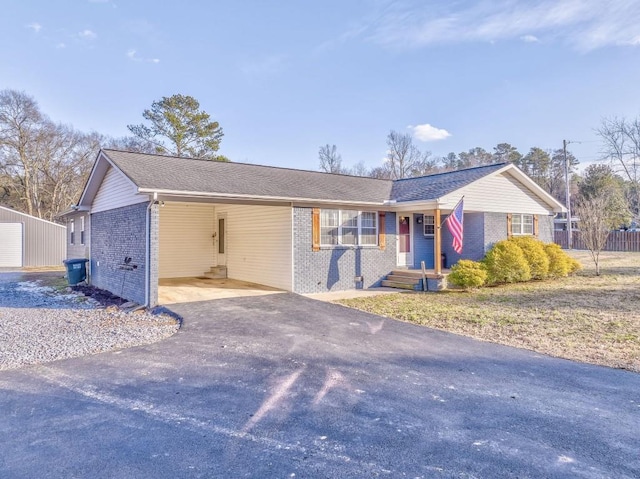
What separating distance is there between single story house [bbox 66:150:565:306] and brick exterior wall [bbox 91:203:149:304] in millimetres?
35

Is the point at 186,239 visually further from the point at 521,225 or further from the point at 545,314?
the point at 521,225

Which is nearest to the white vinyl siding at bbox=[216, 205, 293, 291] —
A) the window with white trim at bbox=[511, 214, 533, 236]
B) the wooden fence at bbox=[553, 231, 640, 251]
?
the window with white trim at bbox=[511, 214, 533, 236]

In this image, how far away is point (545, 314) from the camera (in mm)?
8172

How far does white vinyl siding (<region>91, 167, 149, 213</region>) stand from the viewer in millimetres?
9908

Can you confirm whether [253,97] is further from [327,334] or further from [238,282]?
[327,334]

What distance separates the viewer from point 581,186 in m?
36.6

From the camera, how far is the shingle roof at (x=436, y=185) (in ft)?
41.4

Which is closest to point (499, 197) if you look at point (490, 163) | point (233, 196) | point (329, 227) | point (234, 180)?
point (329, 227)

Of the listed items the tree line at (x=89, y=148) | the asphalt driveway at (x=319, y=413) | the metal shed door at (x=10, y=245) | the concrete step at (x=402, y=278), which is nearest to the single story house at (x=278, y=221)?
the concrete step at (x=402, y=278)

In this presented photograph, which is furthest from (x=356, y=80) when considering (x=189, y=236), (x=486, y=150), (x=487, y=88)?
(x=486, y=150)

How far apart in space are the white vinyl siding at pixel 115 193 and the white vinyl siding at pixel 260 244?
3692mm

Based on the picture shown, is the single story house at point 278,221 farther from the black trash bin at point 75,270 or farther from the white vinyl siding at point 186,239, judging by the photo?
the black trash bin at point 75,270

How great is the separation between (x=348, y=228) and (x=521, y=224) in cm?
794

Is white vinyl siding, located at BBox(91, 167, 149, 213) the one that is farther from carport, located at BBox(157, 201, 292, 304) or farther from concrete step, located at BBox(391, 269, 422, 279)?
concrete step, located at BBox(391, 269, 422, 279)
